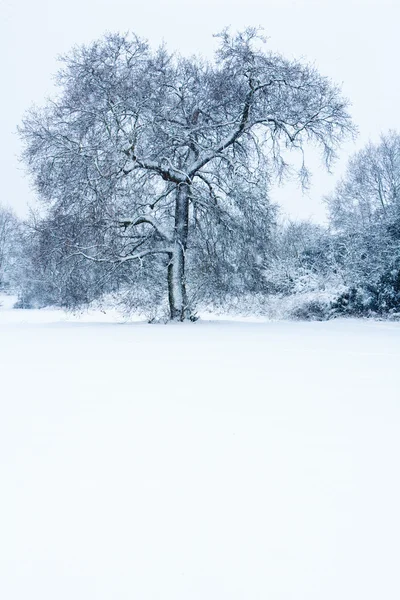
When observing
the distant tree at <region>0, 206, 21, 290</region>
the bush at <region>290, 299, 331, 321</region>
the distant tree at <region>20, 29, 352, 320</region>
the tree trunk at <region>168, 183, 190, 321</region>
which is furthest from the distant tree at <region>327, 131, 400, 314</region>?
the distant tree at <region>0, 206, 21, 290</region>

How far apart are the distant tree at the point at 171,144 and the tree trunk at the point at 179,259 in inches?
1.2

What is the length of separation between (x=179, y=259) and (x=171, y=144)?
2996 mm

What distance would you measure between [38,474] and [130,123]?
10194 millimetres

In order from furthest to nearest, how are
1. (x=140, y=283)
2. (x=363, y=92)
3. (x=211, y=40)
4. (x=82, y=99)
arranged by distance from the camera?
(x=363, y=92) → (x=140, y=283) → (x=211, y=40) → (x=82, y=99)

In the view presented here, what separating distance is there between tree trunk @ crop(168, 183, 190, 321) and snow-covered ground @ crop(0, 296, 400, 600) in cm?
766

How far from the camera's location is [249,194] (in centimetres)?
1084

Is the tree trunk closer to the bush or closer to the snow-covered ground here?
the bush

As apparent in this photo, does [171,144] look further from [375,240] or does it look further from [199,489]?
[199,489]

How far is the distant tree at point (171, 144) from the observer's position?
1023 cm

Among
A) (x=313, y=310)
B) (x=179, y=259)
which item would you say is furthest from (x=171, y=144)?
(x=313, y=310)

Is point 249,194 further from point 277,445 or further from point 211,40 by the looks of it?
point 277,445

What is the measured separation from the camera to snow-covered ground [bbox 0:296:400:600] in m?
1.30

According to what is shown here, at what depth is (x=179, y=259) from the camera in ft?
37.2

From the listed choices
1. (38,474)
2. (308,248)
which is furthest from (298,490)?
(308,248)
